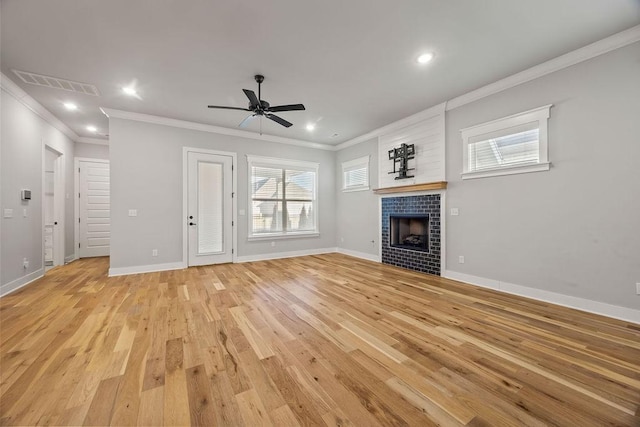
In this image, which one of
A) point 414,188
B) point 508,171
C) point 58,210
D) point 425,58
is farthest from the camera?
point 58,210

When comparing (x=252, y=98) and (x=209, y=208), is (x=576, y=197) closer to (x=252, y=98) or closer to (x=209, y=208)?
(x=252, y=98)

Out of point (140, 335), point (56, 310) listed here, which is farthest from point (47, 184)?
point (140, 335)

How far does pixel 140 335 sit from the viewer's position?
2.22 metres

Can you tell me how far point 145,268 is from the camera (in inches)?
180

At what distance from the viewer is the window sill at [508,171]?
3084 mm

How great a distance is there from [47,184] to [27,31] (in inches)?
177

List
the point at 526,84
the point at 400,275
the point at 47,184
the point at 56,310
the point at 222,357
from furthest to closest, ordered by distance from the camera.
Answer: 1. the point at 47,184
2. the point at 400,275
3. the point at 526,84
4. the point at 56,310
5. the point at 222,357

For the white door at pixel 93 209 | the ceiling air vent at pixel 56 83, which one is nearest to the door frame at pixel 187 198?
the ceiling air vent at pixel 56 83

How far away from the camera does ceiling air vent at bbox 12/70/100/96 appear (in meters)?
3.24

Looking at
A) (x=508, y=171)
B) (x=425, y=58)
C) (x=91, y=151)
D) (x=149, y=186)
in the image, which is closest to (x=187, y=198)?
(x=149, y=186)

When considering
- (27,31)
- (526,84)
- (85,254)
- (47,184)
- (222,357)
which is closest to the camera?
(222,357)

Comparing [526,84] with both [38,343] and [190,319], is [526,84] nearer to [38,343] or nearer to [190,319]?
[190,319]

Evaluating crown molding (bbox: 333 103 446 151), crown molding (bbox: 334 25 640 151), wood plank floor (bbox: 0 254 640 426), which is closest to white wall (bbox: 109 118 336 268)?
wood plank floor (bbox: 0 254 640 426)

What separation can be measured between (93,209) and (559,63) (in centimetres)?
926
